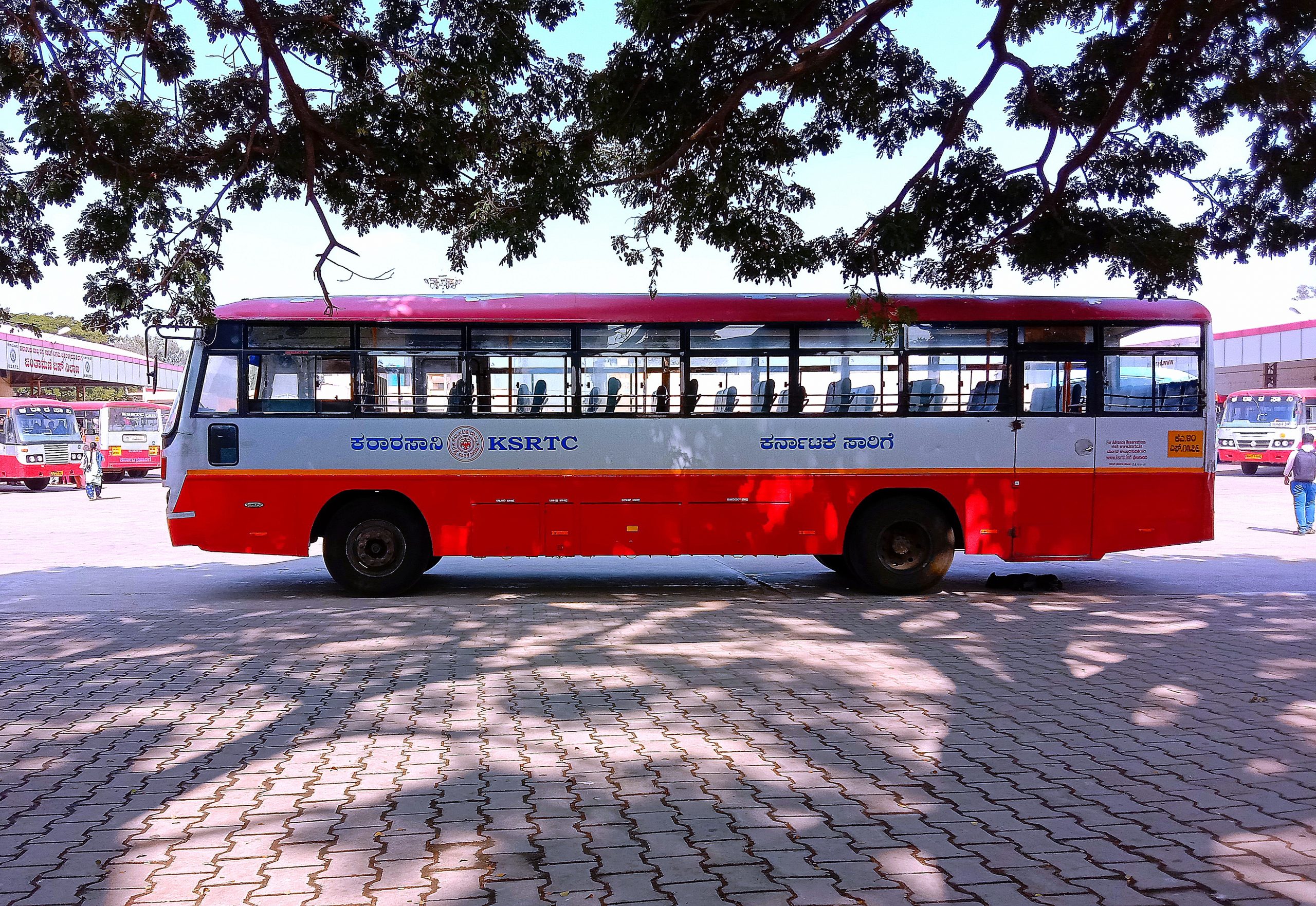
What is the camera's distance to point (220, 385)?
10.6m

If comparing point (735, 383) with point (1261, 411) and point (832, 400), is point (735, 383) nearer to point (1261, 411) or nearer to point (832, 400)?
point (832, 400)

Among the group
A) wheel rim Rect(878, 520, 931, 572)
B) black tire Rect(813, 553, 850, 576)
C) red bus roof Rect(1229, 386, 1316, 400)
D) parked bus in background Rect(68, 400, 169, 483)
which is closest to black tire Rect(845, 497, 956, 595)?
wheel rim Rect(878, 520, 931, 572)

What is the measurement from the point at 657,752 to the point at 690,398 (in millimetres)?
6112

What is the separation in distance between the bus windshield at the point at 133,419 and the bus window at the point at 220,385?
26836 mm

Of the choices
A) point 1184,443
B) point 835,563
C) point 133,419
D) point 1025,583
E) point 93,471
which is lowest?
point 1025,583

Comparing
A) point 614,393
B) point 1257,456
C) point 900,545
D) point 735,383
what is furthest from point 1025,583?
point 1257,456

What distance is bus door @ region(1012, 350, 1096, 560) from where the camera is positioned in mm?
10773

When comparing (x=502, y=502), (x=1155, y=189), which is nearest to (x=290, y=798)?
(x=502, y=502)

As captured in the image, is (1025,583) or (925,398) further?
(1025,583)

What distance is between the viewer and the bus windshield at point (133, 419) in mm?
33969

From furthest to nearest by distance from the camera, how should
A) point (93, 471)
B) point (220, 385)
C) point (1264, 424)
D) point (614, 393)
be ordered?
point (1264, 424) < point (93, 471) < point (614, 393) < point (220, 385)

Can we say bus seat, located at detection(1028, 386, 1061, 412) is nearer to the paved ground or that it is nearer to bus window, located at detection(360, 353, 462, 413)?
the paved ground

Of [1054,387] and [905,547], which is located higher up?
[1054,387]

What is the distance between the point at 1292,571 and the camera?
12.6 metres
